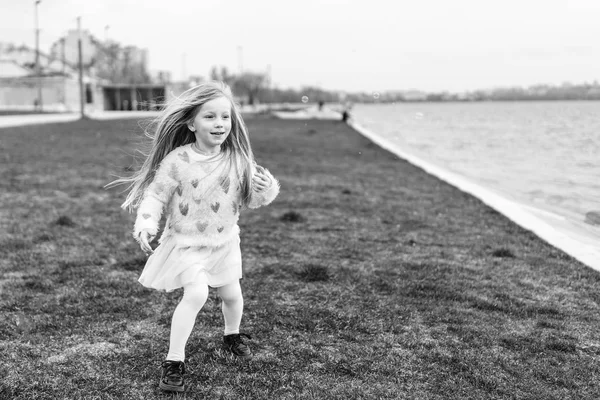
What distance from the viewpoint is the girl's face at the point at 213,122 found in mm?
3512

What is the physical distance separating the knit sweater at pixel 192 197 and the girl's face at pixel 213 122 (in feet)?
0.41

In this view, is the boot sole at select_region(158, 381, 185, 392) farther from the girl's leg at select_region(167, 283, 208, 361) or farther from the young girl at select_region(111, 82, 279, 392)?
the girl's leg at select_region(167, 283, 208, 361)

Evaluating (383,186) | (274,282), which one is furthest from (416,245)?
(383,186)

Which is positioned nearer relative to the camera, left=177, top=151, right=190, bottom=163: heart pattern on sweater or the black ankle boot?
the black ankle boot

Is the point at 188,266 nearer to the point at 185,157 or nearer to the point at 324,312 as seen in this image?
the point at 185,157

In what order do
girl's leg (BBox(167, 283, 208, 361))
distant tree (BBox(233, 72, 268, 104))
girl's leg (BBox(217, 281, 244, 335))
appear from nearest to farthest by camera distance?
1. girl's leg (BBox(167, 283, 208, 361))
2. girl's leg (BBox(217, 281, 244, 335))
3. distant tree (BBox(233, 72, 268, 104))

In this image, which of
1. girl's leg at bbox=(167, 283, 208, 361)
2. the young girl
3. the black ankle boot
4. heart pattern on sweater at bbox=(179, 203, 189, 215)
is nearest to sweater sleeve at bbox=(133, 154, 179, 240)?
the young girl

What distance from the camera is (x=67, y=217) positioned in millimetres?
7750

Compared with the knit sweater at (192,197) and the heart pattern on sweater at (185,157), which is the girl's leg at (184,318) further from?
the heart pattern on sweater at (185,157)

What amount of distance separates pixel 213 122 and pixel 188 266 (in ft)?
2.81

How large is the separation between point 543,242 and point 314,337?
4.20 meters

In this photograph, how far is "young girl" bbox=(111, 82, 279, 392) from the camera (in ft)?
11.3

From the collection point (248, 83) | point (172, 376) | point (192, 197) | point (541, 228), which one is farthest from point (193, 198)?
point (248, 83)

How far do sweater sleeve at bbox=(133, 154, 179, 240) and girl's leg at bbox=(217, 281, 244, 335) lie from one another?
0.60 m
